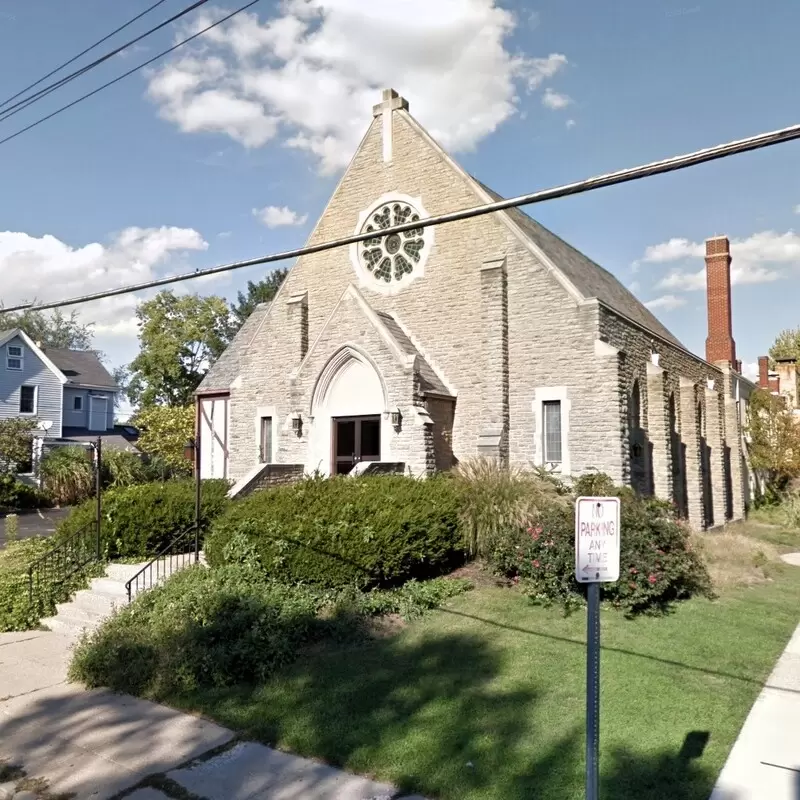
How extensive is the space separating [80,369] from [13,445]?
16.4 meters

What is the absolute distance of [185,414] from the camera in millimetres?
36188

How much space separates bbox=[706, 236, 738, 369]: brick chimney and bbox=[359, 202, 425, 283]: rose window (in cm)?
1678

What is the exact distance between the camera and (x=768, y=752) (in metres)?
5.76

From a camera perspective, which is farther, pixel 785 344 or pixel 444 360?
pixel 785 344

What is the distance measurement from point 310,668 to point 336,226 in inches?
606

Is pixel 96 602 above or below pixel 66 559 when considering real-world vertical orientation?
below

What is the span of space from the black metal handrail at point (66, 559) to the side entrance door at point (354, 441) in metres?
6.79

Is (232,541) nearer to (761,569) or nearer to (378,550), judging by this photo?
(378,550)

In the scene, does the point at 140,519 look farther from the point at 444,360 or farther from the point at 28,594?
the point at 444,360

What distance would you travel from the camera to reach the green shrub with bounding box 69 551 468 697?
7.79m

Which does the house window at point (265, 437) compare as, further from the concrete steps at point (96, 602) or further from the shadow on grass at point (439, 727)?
the shadow on grass at point (439, 727)

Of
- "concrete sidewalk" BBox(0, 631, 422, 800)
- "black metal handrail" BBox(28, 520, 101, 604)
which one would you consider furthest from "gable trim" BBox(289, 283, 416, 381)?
"concrete sidewalk" BBox(0, 631, 422, 800)

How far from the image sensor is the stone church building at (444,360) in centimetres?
1614

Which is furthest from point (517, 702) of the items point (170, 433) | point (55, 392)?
point (55, 392)
